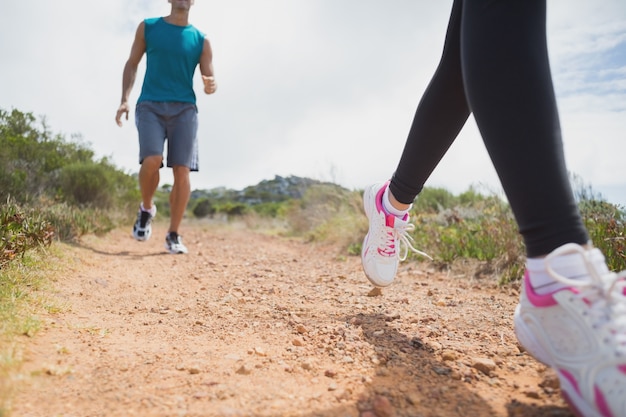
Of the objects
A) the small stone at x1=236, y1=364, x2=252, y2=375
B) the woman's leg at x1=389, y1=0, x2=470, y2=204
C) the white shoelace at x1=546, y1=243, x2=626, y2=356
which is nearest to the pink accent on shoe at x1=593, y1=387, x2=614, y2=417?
the white shoelace at x1=546, y1=243, x2=626, y2=356

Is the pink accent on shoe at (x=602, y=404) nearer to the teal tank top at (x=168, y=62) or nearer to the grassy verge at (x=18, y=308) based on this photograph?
the grassy verge at (x=18, y=308)

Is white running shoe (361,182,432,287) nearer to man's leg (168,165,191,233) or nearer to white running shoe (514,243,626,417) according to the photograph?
white running shoe (514,243,626,417)

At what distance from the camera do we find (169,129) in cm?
445

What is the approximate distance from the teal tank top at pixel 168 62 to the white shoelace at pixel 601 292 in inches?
159

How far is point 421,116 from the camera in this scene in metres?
1.66

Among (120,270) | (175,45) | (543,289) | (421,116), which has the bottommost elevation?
(120,270)

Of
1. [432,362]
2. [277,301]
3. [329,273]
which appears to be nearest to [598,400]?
[432,362]

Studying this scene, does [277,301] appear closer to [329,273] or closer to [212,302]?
[212,302]

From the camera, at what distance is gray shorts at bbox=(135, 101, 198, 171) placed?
14.1ft

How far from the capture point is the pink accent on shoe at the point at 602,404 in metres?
0.92

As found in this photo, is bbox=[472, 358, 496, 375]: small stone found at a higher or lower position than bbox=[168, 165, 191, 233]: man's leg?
lower

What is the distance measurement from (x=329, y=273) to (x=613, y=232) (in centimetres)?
185

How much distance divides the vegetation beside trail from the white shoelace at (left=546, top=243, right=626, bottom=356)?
128cm

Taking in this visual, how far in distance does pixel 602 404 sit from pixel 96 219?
17.3ft
